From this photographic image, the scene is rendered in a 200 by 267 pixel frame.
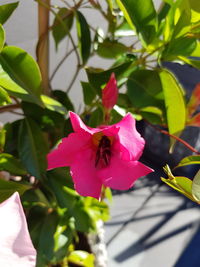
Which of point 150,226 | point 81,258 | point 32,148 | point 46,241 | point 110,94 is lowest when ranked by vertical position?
point 150,226

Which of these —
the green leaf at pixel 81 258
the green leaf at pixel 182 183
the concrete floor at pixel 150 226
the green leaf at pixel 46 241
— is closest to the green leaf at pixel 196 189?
the green leaf at pixel 182 183

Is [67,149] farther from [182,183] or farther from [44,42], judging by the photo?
[44,42]

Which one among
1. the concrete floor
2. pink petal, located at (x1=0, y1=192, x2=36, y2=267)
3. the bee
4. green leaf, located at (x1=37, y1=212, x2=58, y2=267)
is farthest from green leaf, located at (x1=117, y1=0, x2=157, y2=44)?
the concrete floor

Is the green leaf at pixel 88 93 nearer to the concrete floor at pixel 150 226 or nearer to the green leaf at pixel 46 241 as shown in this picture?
the green leaf at pixel 46 241

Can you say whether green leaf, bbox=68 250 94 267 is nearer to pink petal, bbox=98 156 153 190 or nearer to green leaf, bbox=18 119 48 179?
green leaf, bbox=18 119 48 179

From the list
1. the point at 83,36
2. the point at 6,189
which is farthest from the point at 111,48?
the point at 6,189

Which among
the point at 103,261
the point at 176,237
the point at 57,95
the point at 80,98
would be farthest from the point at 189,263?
the point at 57,95
